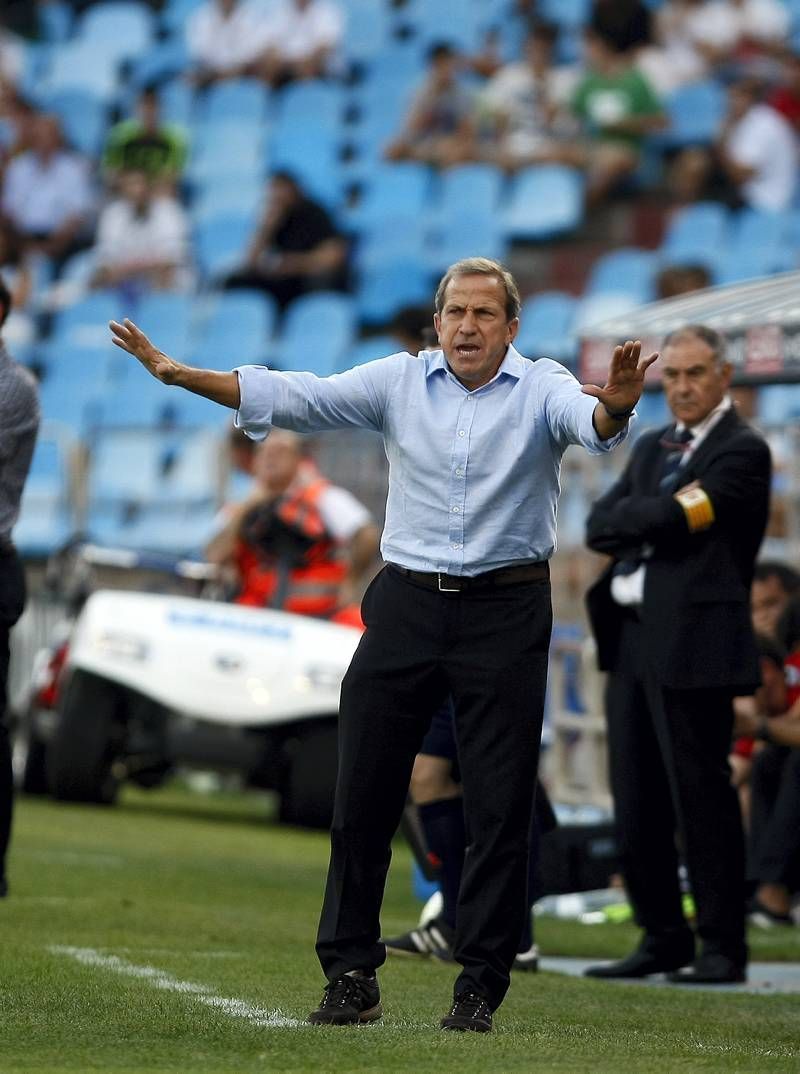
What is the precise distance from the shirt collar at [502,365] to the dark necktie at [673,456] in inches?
68.8

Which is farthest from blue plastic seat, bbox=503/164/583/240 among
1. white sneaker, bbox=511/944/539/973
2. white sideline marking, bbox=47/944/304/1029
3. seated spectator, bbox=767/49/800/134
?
white sideline marking, bbox=47/944/304/1029

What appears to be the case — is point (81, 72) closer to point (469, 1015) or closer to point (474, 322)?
point (474, 322)

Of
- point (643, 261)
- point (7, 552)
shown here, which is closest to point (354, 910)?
point (7, 552)

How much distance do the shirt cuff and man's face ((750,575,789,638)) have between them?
4.18m

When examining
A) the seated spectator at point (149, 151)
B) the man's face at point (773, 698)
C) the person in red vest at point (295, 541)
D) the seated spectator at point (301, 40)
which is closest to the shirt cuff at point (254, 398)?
the man's face at point (773, 698)

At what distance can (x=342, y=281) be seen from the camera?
821 inches

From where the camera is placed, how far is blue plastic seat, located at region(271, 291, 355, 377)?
19656mm

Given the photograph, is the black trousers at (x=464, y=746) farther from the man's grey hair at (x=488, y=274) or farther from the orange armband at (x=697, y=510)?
the orange armband at (x=697, y=510)

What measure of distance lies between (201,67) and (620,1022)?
1962 centimetres

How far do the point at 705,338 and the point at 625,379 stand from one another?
7.29ft

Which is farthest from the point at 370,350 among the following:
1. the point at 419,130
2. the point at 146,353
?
the point at 146,353

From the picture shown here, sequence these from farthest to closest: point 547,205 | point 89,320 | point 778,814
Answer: point 89,320 < point 547,205 < point 778,814

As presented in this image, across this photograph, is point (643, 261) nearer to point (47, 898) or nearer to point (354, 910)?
point (47, 898)

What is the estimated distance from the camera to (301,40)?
23156mm
